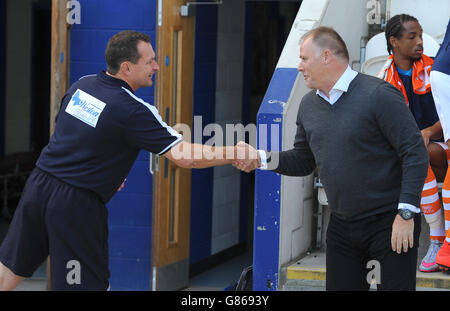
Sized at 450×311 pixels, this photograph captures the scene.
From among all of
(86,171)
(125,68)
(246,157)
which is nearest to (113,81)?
(125,68)

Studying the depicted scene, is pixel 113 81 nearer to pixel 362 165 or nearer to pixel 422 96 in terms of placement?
pixel 362 165

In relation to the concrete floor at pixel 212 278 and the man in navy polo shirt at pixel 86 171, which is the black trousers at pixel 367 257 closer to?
the man in navy polo shirt at pixel 86 171

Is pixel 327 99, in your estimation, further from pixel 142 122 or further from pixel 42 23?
pixel 42 23

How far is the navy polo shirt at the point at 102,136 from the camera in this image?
4.25m

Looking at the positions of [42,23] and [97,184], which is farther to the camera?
[42,23]

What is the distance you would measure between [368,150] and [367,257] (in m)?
0.55

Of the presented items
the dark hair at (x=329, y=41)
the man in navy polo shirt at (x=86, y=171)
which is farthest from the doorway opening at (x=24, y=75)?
the dark hair at (x=329, y=41)

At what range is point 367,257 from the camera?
4.05m

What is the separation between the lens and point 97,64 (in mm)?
6734

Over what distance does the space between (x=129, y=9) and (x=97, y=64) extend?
52 cm

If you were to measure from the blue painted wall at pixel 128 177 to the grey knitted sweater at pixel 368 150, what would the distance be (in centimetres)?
294

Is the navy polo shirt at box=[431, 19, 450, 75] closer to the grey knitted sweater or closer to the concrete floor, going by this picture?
the grey knitted sweater
